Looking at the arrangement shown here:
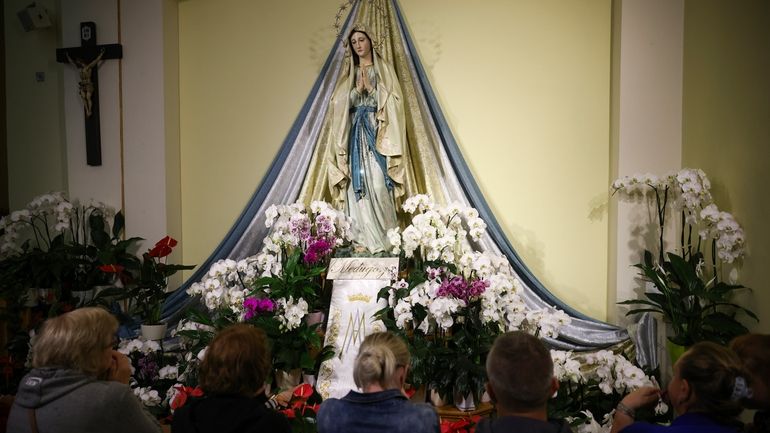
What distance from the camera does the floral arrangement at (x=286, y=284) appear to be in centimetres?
384

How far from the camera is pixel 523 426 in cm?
167

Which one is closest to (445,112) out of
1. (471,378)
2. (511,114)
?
(511,114)

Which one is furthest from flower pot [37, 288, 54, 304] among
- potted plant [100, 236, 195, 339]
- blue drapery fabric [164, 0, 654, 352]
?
blue drapery fabric [164, 0, 654, 352]

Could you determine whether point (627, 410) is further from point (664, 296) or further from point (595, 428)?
point (664, 296)

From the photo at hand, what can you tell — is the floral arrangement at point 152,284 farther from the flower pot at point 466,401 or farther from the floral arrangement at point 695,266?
the floral arrangement at point 695,266

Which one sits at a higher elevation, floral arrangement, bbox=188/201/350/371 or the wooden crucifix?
the wooden crucifix

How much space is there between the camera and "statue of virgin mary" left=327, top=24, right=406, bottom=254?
4.69m

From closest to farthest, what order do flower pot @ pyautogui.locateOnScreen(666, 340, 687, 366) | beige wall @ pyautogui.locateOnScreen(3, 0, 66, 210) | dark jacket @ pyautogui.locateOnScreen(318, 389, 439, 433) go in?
1. dark jacket @ pyautogui.locateOnScreen(318, 389, 439, 433)
2. flower pot @ pyautogui.locateOnScreen(666, 340, 687, 366)
3. beige wall @ pyautogui.locateOnScreen(3, 0, 66, 210)

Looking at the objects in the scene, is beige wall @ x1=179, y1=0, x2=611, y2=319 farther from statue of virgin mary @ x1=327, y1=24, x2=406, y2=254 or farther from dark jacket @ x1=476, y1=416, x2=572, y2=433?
dark jacket @ x1=476, y1=416, x2=572, y2=433

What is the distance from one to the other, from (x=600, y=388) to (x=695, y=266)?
4.39ft

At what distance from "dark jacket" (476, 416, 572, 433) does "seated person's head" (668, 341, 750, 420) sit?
1.09ft

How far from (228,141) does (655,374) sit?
380 cm

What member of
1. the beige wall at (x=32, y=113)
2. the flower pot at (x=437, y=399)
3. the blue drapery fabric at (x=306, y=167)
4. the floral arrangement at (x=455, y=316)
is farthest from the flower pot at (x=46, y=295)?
the flower pot at (x=437, y=399)

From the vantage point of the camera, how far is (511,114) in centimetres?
508
